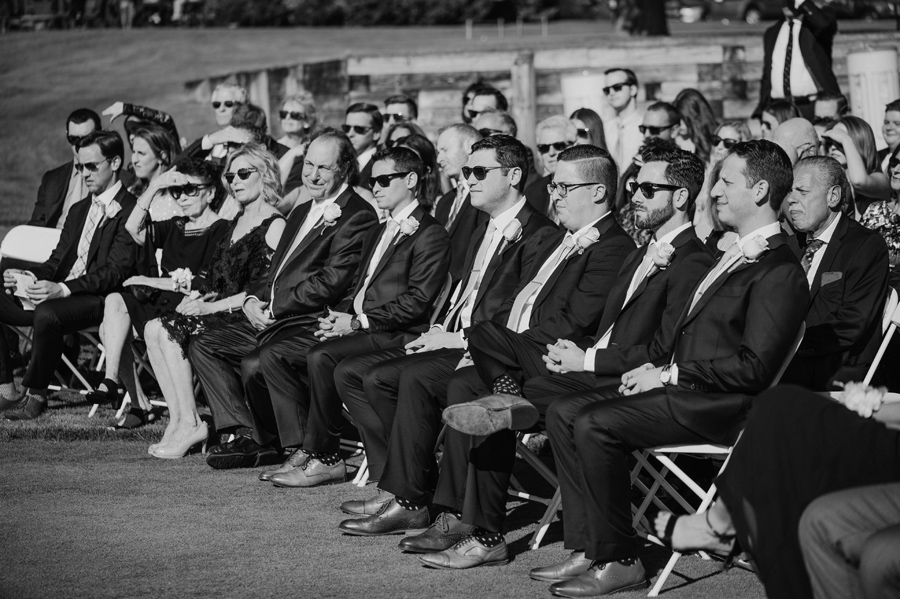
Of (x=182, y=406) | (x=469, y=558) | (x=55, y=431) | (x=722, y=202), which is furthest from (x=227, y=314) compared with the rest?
(x=722, y=202)

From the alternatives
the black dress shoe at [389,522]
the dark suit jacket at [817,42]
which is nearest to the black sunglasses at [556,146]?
the dark suit jacket at [817,42]

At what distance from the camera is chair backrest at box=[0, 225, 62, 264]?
989cm

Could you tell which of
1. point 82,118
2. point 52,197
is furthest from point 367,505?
point 82,118

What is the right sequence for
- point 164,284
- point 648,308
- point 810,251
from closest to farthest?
point 648,308 < point 810,251 < point 164,284

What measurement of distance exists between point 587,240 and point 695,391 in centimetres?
127

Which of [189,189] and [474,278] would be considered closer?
[474,278]

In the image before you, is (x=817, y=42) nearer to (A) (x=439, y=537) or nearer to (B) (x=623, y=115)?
(B) (x=623, y=115)

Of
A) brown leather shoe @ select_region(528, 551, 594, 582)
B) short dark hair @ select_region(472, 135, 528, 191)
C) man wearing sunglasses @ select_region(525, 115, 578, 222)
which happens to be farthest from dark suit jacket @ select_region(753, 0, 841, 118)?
brown leather shoe @ select_region(528, 551, 594, 582)

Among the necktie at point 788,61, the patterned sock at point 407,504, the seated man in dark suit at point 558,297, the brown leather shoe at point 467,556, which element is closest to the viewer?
the brown leather shoe at point 467,556

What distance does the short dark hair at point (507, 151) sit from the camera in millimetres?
6949

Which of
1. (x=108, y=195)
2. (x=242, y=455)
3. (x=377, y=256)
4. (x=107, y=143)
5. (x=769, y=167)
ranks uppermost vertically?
(x=769, y=167)

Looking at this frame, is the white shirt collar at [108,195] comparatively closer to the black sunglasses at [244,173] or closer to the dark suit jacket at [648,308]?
the black sunglasses at [244,173]

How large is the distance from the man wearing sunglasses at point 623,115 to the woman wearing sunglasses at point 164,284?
356cm

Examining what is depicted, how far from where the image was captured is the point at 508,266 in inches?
268
